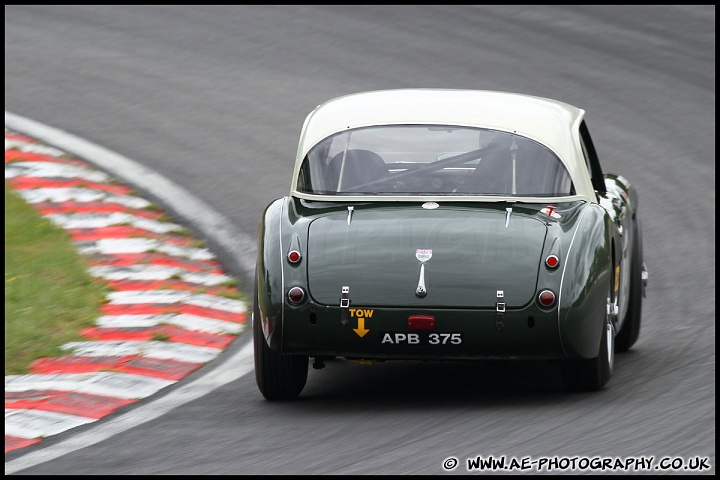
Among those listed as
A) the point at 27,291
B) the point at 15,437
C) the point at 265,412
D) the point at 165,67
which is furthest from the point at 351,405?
the point at 165,67

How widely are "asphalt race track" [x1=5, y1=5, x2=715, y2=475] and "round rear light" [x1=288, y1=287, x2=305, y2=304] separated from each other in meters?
0.54

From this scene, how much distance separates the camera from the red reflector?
618 cm

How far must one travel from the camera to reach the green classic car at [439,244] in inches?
244

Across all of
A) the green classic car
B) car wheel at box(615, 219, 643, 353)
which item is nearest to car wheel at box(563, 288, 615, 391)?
the green classic car

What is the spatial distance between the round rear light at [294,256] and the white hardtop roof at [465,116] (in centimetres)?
89

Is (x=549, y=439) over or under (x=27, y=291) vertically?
over

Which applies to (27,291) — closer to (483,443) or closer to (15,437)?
(15,437)

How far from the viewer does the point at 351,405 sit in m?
6.60

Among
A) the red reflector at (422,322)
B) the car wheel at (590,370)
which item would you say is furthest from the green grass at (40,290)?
the car wheel at (590,370)

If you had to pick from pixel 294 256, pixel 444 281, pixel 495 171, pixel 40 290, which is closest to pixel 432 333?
pixel 444 281

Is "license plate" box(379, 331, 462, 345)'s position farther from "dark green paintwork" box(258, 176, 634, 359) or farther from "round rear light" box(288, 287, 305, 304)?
"round rear light" box(288, 287, 305, 304)

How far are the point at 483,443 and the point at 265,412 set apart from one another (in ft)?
4.12

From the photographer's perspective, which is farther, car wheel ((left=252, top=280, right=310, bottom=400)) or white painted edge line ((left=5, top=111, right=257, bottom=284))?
white painted edge line ((left=5, top=111, right=257, bottom=284))

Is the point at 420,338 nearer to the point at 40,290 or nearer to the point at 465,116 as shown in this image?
the point at 465,116
